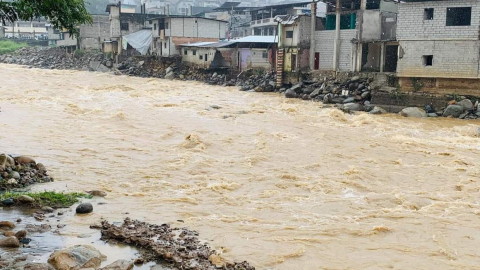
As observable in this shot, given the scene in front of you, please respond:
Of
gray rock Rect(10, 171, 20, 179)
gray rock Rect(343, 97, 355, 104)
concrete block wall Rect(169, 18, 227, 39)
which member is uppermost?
concrete block wall Rect(169, 18, 227, 39)

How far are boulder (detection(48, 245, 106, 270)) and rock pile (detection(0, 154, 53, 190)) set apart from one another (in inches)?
132

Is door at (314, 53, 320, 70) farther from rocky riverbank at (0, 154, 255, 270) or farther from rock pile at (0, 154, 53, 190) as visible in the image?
rocky riverbank at (0, 154, 255, 270)

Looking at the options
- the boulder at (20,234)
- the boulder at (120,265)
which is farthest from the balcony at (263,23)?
the boulder at (120,265)

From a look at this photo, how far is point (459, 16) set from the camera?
70.0ft

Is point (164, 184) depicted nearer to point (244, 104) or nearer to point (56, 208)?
point (56, 208)

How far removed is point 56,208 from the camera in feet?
26.1

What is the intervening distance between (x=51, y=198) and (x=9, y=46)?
56879 mm

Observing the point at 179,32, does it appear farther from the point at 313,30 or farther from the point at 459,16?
the point at 459,16

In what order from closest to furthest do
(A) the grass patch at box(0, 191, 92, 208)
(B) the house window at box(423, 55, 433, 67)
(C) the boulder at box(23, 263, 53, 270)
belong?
(C) the boulder at box(23, 263, 53, 270), (A) the grass patch at box(0, 191, 92, 208), (B) the house window at box(423, 55, 433, 67)

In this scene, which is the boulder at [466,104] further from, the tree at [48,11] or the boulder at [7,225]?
the boulder at [7,225]

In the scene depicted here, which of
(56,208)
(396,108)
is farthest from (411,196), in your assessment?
(396,108)

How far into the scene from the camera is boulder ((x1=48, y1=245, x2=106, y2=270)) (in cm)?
577

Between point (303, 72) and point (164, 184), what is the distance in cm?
1872

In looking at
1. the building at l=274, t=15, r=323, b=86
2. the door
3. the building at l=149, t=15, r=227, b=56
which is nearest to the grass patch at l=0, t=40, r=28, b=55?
the building at l=149, t=15, r=227, b=56
